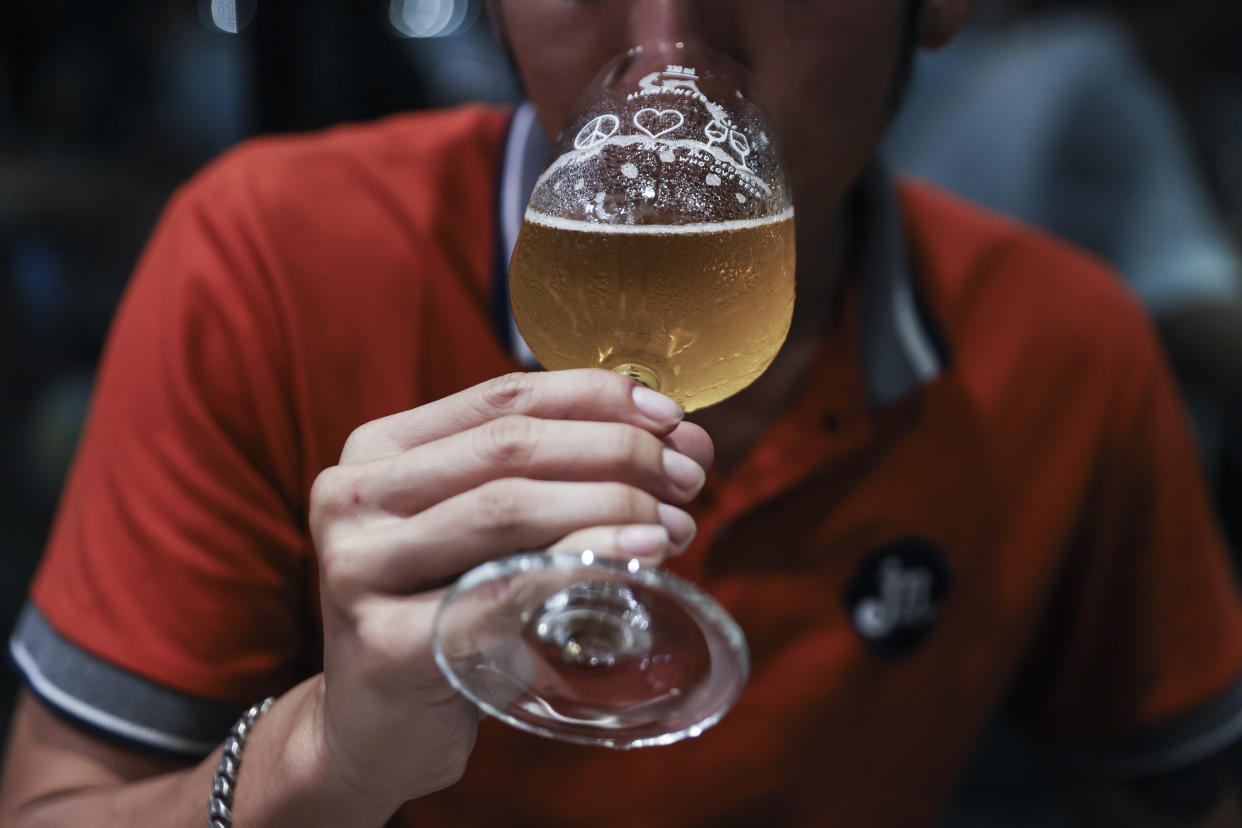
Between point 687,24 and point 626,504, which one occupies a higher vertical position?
point 687,24

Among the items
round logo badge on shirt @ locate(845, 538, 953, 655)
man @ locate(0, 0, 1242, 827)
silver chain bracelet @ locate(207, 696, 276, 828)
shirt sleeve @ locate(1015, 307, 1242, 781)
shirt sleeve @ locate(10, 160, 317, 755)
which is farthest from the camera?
shirt sleeve @ locate(1015, 307, 1242, 781)

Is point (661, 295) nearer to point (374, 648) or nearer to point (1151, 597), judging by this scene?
point (374, 648)

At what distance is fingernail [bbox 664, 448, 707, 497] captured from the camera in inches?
23.1

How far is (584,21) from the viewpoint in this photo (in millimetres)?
780

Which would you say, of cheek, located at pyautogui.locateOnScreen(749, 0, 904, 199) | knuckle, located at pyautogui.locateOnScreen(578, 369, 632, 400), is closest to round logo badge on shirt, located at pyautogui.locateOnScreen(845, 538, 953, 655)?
cheek, located at pyautogui.locateOnScreen(749, 0, 904, 199)

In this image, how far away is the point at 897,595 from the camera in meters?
1.16

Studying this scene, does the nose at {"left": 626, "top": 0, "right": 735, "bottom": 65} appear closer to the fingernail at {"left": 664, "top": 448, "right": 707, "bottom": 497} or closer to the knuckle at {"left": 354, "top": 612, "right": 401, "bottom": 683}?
the fingernail at {"left": 664, "top": 448, "right": 707, "bottom": 497}

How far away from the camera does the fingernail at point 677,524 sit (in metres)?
0.57

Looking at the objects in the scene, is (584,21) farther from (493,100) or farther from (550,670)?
(493,100)

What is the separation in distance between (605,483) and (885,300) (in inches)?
28.4

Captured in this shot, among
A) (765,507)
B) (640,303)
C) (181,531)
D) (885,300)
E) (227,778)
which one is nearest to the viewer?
(640,303)

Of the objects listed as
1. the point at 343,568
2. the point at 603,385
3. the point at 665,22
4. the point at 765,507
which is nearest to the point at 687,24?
the point at 665,22

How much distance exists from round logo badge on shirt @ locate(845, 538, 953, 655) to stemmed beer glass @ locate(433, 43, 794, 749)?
0.53 metres

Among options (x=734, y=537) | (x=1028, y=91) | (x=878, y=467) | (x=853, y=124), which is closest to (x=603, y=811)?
(x=734, y=537)
